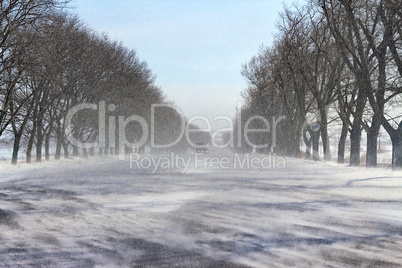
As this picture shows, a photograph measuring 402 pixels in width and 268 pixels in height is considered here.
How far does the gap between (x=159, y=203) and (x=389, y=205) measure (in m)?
5.40

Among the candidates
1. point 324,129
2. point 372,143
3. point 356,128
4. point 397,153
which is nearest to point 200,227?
point 397,153

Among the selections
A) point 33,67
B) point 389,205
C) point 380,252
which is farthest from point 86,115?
point 380,252

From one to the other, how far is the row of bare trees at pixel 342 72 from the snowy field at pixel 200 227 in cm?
1124

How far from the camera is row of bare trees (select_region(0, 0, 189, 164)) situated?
72.3ft

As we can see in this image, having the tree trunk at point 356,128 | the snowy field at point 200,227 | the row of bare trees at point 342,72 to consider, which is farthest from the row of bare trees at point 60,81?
the tree trunk at point 356,128

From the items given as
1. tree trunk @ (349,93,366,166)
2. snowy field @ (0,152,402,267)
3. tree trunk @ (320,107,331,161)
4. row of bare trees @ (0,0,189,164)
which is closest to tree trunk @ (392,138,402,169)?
tree trunk @ (349,93,366,166)

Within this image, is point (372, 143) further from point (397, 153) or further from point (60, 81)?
point (60, 81)

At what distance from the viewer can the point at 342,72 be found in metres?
34.5

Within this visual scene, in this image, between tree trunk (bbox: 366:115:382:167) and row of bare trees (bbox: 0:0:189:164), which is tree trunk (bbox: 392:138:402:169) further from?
row of bare trees (bbox: 0:0:189:164)

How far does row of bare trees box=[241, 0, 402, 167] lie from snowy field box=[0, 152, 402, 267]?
11.2 metres

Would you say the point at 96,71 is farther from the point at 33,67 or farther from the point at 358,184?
the point at 358,184

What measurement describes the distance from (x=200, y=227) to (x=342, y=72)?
30.4m

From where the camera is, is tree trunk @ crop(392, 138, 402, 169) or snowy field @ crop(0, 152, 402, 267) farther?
tree trunk @ crop(392, 138, 402, 169)

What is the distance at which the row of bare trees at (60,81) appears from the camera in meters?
22.0
